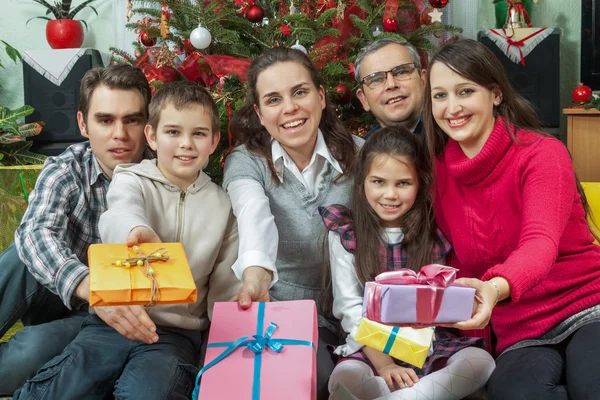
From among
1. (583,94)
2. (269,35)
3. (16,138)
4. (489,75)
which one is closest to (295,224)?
(489,75)

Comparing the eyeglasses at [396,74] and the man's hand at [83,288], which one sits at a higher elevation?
the eyeglasses at [396,74]

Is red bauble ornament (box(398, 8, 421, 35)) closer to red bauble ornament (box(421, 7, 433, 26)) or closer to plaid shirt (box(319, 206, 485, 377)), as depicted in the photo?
red bauble ornament (box(421, 7, 433, 26))

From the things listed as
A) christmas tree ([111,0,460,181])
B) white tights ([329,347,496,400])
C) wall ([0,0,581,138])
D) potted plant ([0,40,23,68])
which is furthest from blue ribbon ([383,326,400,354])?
potted plant ([0,40,23,68])

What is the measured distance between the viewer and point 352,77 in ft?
10.1

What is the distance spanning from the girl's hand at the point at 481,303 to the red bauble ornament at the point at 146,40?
2.28 metres

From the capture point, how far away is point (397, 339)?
167 cm

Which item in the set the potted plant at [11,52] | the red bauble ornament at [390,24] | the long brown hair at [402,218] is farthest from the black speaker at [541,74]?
the potted plant at [11,52]

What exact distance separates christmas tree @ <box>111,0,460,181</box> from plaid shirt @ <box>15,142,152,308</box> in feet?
2.50

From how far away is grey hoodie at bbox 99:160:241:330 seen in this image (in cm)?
189

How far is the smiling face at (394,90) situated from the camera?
7.97 feet

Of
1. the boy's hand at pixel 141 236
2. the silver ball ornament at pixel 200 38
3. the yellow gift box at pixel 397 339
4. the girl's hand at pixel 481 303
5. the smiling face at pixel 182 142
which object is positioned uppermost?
the silver ball ornament at pixel 200 38

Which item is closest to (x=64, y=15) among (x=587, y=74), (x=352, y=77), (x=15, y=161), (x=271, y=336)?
(x=15, y=161)

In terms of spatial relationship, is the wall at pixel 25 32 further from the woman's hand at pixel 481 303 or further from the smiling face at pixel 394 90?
the woman's hand at pixel 481 303

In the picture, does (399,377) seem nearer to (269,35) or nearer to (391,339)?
(391,339)
